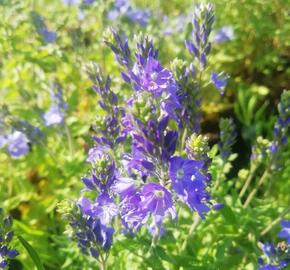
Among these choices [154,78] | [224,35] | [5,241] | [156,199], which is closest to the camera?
[156,199]

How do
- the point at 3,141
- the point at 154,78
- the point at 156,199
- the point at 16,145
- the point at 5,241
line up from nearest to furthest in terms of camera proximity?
the point at 156,199 < the point at 154,78 < the point at 5,241 < the point at 3,141 < the point at 16,145

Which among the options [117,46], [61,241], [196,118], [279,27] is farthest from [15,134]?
[279,27]

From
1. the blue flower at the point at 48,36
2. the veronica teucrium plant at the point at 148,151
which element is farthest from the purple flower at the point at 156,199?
the blue flower at the point at 48,36

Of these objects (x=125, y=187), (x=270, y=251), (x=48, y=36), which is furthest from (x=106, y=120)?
(x=48, y=36)

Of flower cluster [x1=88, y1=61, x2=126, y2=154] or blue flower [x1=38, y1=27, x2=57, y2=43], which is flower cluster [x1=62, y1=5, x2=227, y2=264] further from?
blue flower [x1=38, y1=27, x2=57, y2=43]

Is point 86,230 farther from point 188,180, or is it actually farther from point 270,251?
point 270,251

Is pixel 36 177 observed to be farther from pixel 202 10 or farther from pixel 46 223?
pixel 202 10
